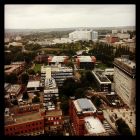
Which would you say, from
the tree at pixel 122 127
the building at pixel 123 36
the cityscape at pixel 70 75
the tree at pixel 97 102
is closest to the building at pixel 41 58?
the cityscape at pixel 70 75

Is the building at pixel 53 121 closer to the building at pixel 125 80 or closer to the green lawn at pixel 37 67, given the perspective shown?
the green lawn at pixel 37 67

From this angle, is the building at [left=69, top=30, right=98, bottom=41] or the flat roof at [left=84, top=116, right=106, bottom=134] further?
the building at [left=69, top=30, right=98, bottom=41]

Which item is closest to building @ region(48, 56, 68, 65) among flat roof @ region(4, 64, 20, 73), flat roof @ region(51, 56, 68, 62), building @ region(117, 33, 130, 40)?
flat roof @ region(51, 56, 68, 62)

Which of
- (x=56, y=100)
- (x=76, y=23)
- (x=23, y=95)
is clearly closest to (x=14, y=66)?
(x=23, y=95)

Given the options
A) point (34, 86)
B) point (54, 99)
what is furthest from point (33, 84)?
point (54, 99)

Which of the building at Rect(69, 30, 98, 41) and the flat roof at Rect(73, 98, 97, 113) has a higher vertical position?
the building at Rect(69, 30, 98, 41)

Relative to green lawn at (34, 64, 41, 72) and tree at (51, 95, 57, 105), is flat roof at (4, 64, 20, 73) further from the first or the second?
tree at (51, 95, 57, 105)

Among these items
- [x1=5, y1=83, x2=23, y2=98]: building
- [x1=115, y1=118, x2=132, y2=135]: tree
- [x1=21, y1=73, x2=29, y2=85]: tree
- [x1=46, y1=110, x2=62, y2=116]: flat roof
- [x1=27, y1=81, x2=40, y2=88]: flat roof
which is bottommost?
[x1=115, y1=118, x2=132, y2=135]: tree
